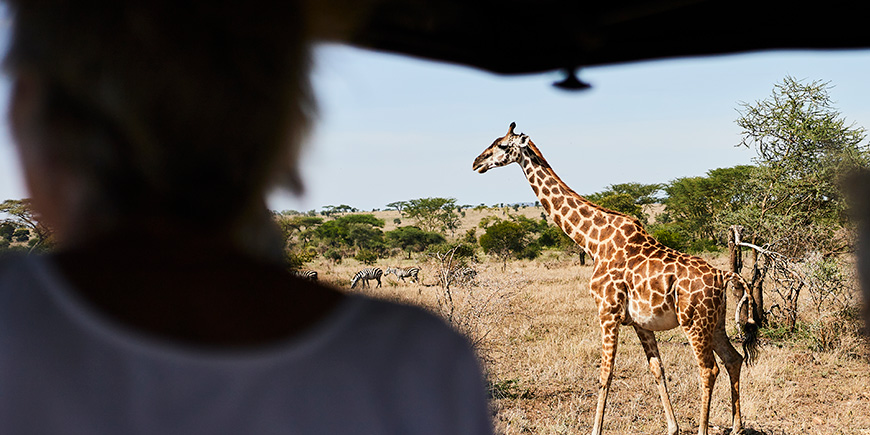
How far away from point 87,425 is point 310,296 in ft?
0.65

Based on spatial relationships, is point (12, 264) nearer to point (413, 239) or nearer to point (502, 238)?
point (502, 238)

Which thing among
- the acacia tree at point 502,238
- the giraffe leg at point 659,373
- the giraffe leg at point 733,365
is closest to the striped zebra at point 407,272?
the acacia tree at point 502,238

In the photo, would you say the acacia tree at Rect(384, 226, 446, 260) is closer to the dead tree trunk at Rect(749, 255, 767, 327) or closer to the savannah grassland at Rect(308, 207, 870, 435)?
the savannah grassland at Rect(308, 207, 870, 435)

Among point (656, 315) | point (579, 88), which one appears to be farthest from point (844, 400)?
point (579, 88)

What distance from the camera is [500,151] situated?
4105 millimetres

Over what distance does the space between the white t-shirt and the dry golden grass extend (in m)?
2.93

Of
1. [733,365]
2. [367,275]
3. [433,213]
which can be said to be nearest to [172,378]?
[733,365]

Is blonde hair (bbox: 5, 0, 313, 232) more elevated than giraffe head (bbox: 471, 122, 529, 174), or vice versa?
giraffe head (bbox: 471, 122, 529, 174)

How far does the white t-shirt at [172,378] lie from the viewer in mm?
450

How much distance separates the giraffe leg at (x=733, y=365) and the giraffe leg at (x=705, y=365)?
0.12 meters

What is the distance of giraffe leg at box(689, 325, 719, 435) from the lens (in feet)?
10.6

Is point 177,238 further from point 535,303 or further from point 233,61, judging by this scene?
point 535,303

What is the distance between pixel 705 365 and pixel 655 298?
0.41 m

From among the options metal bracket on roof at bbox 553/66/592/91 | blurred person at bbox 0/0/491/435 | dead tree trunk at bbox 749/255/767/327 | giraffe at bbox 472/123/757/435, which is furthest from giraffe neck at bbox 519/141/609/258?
blurred person at bbox 0/0/491/435
